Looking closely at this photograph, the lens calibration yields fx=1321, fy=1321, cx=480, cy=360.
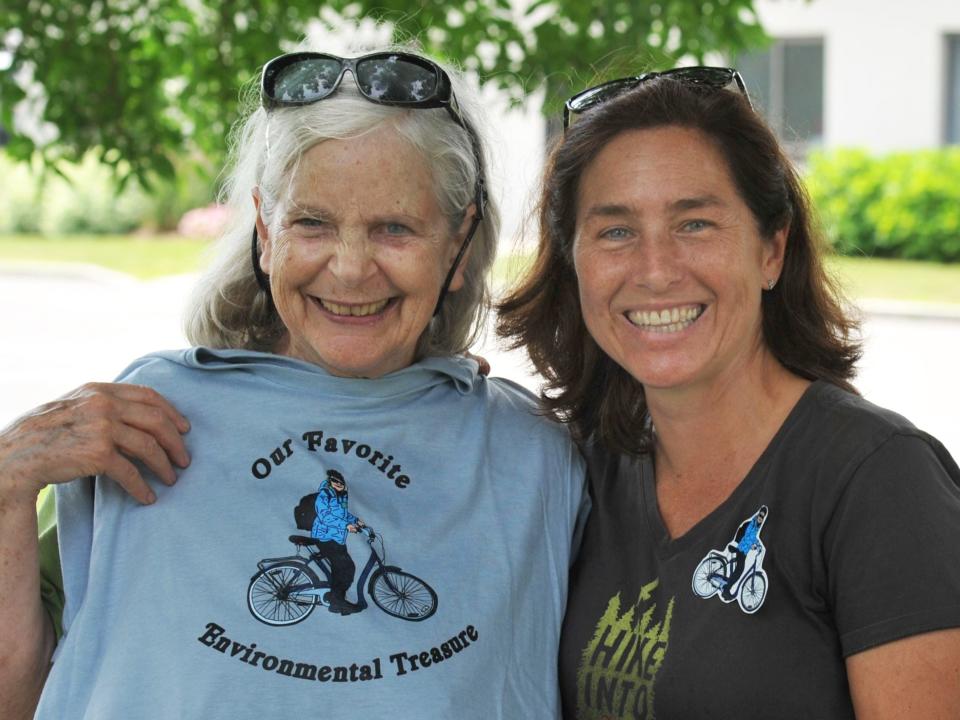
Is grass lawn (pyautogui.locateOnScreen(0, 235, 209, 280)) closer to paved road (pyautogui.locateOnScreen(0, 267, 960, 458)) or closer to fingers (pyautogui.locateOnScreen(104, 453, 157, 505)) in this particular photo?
paved road (pyautogui.locateOnScreen(0, 267, 960, 458))

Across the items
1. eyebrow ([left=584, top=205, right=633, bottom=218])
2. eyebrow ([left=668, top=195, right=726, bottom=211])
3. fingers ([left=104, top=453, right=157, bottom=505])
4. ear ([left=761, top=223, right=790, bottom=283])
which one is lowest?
fingers ([left=104, top=453, right=157, bottom=505])

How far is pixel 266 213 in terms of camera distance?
277cm

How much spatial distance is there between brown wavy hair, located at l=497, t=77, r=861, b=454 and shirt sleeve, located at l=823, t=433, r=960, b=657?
0.36m

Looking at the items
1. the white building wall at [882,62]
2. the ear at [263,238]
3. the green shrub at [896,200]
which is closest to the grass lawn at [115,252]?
the green shrub at [896,200]

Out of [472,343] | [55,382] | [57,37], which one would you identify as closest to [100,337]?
[55,382]

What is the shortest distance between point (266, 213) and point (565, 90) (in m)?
2.02

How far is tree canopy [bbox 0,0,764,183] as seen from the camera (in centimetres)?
456

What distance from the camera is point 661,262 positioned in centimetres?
262

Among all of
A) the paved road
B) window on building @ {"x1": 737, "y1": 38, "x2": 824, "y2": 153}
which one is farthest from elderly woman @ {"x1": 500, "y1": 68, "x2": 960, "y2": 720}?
window on building @ {"x1": 737, "y1": 38, "x2": 824, "y2": 153}

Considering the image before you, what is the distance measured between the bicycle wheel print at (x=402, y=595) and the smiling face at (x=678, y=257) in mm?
616

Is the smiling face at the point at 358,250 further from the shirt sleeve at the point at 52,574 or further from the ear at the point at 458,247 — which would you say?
the shirt sleeve at the point at 52,574

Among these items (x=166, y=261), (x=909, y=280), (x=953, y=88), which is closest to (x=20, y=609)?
(x=909, y=280)

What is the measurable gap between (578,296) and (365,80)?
71 cm

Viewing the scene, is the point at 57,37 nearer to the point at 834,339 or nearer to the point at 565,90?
the point at 565,90
